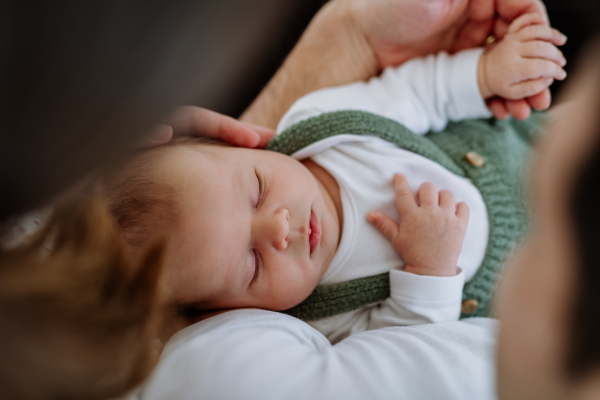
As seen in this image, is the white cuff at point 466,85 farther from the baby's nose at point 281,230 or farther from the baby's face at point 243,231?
A: the baby's nose at point 281,230

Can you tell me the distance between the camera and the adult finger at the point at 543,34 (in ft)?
3.30

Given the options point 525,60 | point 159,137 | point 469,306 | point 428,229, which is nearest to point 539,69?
point 525,60

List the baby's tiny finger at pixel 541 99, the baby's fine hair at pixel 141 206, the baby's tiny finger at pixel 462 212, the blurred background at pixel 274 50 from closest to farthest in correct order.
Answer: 1. the baby's fine hair at pixel 141 206
2. the baby's tiny finger at pixel 462 212
3. the baby's tiny finger at pixel 541 99
4. the blurred background at pixel 274 50

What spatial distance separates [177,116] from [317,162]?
1.42ft

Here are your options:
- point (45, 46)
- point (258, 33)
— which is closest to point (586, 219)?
point (45, 46)

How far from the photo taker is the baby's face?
73 cm

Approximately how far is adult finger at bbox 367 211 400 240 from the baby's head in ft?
0.47

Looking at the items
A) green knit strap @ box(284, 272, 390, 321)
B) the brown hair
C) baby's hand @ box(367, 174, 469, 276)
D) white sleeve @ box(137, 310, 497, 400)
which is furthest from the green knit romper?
the brown hair

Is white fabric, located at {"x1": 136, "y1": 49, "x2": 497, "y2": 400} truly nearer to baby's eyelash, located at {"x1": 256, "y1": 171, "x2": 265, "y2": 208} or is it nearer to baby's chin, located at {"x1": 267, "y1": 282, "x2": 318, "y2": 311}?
baby's chin, located at {"x1": 267, "y1": 282, "x2": 318, "y2": 311}

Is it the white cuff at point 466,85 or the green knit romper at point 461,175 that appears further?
the white cuff at point 466,85

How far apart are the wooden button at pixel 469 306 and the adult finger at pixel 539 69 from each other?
0.65 meters

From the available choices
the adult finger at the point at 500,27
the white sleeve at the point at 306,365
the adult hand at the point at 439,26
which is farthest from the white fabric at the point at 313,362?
the adult finger at the point at 500,27

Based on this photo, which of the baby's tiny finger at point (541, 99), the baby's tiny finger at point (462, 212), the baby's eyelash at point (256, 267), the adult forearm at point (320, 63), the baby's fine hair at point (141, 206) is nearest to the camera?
the baby's fine hair at point (141, 206)

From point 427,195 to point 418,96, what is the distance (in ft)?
1.30
